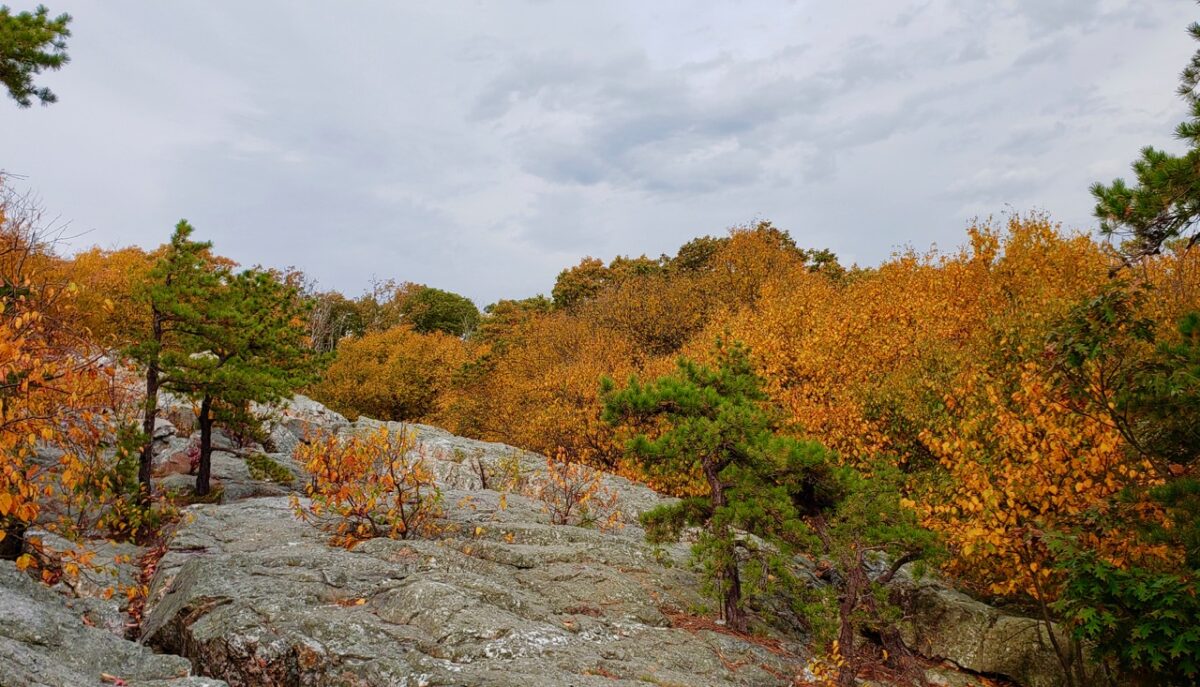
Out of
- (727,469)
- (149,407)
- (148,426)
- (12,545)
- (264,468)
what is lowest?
(12,545)

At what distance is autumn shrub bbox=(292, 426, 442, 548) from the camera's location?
12141 mm

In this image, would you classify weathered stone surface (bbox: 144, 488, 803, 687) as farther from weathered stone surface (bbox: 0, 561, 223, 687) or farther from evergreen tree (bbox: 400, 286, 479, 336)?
evergreen tree (bbox: 400, 286, 479, 336)

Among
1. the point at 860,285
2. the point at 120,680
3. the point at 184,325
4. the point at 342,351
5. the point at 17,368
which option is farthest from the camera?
the point at 342,351

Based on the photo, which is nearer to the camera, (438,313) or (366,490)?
(366,490)

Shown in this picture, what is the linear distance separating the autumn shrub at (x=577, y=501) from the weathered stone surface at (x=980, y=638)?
6959 mm

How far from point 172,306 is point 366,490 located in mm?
7293

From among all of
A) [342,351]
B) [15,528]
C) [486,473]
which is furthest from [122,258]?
[15,528]

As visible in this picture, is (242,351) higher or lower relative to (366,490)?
higher

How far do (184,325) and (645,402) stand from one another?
12.2m

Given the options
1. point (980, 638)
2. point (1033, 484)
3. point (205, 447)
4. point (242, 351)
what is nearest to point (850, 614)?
point (1033, 484)

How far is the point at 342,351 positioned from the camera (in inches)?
1969

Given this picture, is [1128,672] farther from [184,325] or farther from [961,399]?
[184,325]

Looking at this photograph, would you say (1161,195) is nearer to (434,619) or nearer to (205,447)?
(434,619)

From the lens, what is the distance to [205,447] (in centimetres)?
1845
